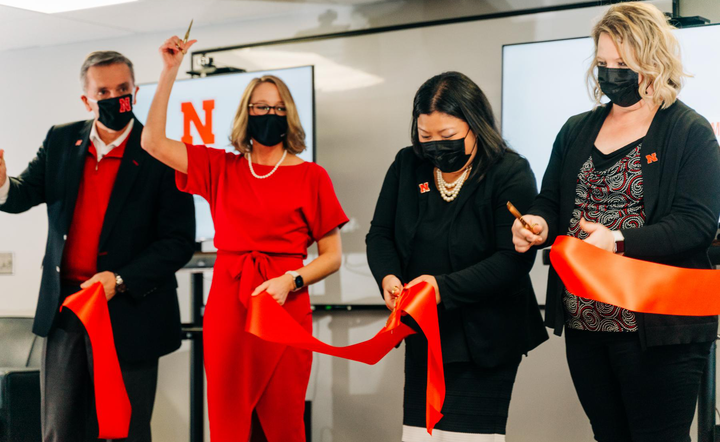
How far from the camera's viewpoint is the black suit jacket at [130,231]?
2471 mm

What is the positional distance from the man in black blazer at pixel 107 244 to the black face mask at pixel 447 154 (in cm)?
106

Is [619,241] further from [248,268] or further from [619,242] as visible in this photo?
[248,268]

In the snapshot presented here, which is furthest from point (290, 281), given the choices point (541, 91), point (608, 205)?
point (541, 91)

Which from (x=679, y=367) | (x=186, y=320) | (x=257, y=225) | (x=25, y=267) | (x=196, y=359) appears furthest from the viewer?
(x=25, y=267)

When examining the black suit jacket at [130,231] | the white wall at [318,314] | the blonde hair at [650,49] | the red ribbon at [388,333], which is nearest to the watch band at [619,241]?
the blonde hair at [650,49]

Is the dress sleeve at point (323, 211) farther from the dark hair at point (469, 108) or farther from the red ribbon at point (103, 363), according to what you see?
the red ribbon at point (103, 363)

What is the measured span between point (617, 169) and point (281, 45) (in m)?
2.77

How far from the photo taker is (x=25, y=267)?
4859mm

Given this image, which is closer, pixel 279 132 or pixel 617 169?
pixel 617 169

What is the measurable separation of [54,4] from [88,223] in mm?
2204

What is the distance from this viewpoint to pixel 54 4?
4094 mm

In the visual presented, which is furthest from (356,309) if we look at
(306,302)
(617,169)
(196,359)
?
(617,169)

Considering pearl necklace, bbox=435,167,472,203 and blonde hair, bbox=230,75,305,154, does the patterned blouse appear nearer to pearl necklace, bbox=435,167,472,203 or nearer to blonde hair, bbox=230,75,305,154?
pearl necklace, bbox=435,167,472,203

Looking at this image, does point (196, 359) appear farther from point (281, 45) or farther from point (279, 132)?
point (281, 45)
